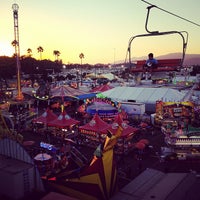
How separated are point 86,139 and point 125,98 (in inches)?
485

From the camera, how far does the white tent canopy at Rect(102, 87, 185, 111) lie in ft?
92.4

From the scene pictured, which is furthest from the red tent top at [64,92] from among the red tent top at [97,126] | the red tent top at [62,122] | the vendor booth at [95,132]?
the red tent top at [97,126]

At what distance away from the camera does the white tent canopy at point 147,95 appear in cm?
2817

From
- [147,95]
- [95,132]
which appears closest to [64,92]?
[147,95]

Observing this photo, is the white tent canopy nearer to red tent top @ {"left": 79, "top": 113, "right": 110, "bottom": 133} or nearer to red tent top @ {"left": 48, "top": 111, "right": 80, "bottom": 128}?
red tent top @ {"left": 79, "top": 113, "right": 110, "bottom": 133}

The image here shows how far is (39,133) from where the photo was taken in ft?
71.6

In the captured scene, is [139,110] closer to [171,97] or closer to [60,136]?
[171,97]

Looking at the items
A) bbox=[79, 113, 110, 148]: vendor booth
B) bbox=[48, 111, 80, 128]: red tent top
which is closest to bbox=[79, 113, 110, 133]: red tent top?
bbox=[79, 113, 110, 148]: vendor booth

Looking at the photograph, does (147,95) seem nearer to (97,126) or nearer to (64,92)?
(64,92)

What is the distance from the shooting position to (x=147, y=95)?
29891mm

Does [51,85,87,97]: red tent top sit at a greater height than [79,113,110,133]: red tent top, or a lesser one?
greater

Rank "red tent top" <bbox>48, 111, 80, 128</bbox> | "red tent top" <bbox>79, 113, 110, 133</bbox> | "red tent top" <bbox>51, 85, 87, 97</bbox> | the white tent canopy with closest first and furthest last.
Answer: "red tent top" <bbox>79, 113, 110, 133</bbox> < "red tent top" <bbox>48, 111, 80, 128</bbox> < the white tent canopy < "red tent top" <bbox>51, 85, 87, 97</bbox>

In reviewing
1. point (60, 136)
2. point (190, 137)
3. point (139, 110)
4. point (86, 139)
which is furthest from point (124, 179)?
point (139, 110)

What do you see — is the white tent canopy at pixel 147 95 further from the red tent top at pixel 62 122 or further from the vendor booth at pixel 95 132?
the red tent top at pixel 62 122
